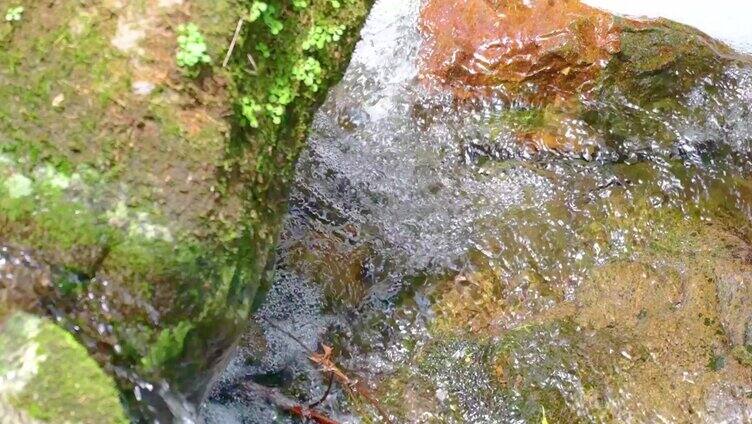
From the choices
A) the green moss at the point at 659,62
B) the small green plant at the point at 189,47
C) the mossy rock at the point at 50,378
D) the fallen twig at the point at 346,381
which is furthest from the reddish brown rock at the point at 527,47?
the mossy rock at the point at 50,378

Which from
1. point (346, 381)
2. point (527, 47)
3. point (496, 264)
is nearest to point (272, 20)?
point (346, 381)

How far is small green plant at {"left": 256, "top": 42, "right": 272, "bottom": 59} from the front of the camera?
2383 millimetres

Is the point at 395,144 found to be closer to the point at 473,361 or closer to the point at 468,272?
the point at 468,272

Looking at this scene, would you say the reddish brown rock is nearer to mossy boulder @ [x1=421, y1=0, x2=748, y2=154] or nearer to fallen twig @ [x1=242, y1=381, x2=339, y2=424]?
mossy boulder @ [x1=421, y1=0, x2=748, y2=154]

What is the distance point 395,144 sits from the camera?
4840 millimetres

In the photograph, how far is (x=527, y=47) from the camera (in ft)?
16.0

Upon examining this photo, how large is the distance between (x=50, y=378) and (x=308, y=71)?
4.65 ft

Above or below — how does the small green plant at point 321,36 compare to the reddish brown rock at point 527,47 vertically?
above

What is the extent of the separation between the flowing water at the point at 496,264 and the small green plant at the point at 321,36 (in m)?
1.67

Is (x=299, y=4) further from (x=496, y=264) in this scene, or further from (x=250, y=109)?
(x=496, y=264)

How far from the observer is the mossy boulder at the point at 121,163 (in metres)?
2.12

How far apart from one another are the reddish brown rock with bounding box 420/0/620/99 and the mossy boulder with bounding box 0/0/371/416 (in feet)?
9.62

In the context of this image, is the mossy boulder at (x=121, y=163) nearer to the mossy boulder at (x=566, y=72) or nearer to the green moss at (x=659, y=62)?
the mossy boulder at (x=566, y=72)

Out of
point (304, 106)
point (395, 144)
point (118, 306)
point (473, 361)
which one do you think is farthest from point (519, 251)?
point (118, 306)
